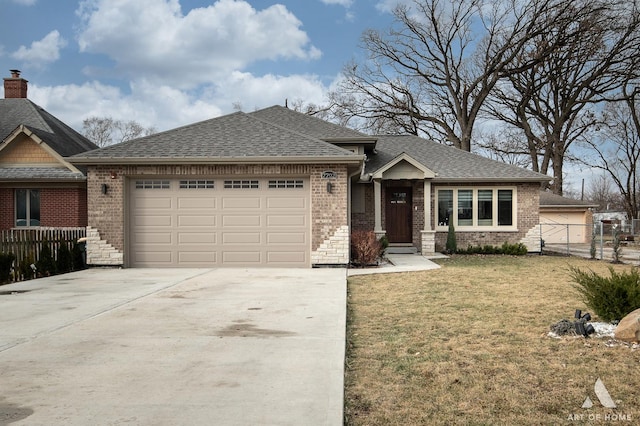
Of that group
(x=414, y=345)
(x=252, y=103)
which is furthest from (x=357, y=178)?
(x=252, y=103)

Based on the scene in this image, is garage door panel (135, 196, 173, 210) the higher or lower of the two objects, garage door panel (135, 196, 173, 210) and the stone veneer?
the higher

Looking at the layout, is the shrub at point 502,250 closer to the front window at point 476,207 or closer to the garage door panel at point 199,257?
the front window at point 476,207

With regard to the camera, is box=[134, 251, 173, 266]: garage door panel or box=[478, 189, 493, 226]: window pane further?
box=[478, 189, 493, 226]: window pane

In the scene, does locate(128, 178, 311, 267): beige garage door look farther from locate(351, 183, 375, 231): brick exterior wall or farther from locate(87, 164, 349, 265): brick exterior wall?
locate(351, 183, 375, 231): brick exterior wall

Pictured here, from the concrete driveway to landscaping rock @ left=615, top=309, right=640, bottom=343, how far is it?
3208 millimetres

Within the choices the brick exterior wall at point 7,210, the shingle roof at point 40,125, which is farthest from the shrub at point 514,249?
the brick exterior wall at point 7,210

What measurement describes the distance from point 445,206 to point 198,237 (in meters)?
10.1

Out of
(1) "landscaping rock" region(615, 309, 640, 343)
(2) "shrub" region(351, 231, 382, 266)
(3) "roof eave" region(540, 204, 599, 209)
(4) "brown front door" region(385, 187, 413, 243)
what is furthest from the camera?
(3) "roof eave" region(540, 204, 599, 209)

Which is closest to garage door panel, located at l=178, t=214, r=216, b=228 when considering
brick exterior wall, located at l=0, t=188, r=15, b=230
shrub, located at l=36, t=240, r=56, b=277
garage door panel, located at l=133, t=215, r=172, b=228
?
garage door panel, located at l=133, t=215, r=172, b=228

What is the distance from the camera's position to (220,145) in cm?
1328

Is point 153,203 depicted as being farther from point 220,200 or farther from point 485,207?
point 485,207

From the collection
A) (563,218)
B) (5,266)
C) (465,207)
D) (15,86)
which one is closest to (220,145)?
(5,266)

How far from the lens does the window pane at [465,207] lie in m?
18.9

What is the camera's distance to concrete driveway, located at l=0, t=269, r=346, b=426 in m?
3.61
